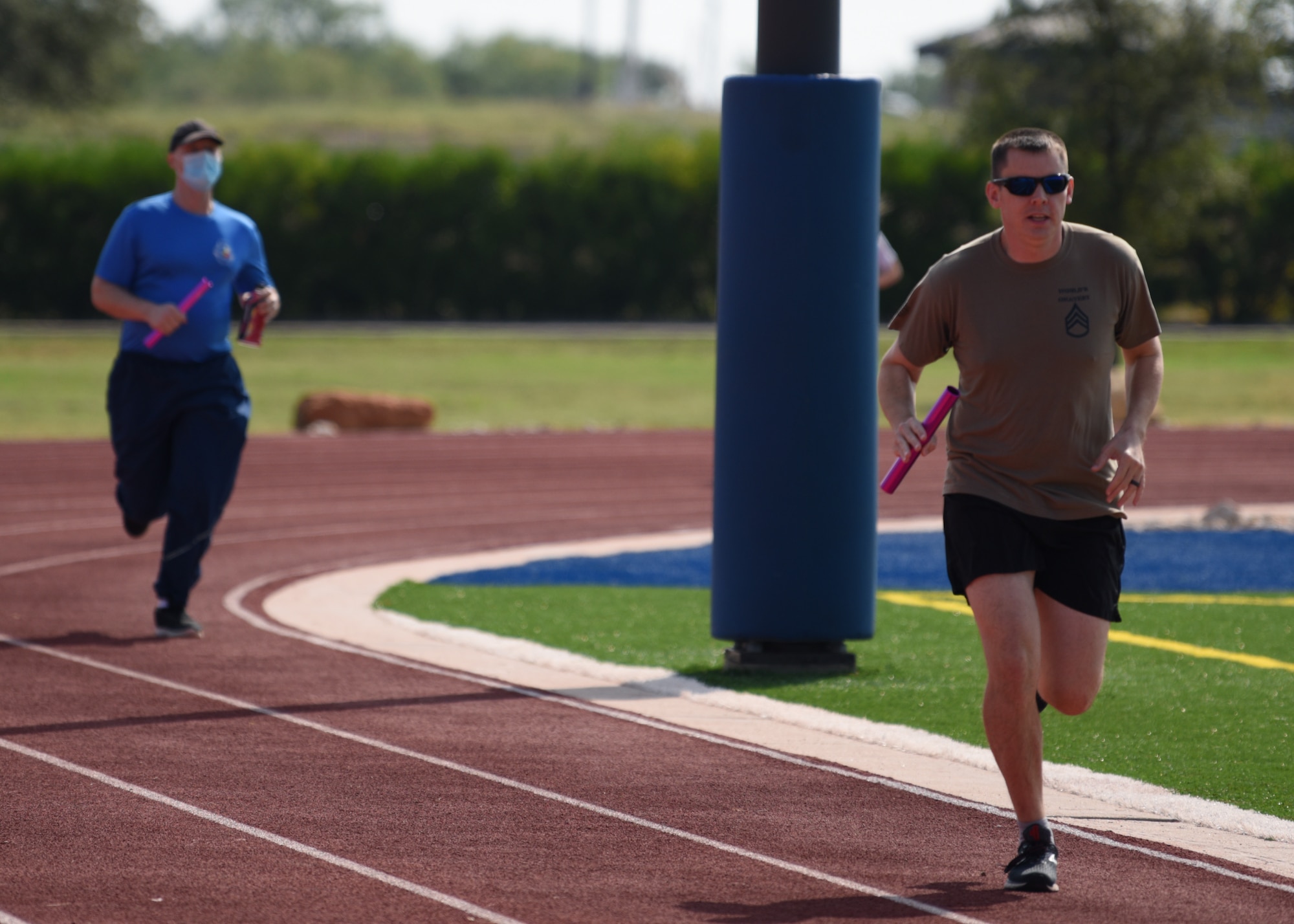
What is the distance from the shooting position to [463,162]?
41438 millimetres

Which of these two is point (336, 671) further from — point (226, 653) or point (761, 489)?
point (761, 489)

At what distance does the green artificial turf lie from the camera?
21.6 feet

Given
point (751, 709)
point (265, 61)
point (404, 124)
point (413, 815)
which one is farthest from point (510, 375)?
point (265, 61)

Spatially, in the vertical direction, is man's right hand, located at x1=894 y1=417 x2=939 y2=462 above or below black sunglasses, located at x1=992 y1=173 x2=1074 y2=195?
below

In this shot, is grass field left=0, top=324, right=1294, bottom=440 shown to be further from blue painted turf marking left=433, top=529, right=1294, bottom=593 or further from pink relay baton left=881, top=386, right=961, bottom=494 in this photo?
pink relay baton left=881, top=386, right=961, bottom=494

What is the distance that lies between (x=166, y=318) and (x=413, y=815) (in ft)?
12.2

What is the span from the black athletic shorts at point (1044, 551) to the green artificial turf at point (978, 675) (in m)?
1.17

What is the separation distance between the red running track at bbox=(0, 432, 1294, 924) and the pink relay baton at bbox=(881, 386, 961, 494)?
1025 millimetres

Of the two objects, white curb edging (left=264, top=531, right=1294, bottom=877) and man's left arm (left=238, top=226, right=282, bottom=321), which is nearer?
white curb edging (left=264, top=531, right=1294, bottom=877)

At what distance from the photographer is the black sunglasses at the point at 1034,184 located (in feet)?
16.8

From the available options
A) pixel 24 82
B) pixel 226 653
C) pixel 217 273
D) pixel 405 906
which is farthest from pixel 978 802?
pixel 24 82

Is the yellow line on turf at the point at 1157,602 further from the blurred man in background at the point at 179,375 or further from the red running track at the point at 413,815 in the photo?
the blurred man in background at the point at 179,375

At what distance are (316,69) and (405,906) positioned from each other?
136 meters

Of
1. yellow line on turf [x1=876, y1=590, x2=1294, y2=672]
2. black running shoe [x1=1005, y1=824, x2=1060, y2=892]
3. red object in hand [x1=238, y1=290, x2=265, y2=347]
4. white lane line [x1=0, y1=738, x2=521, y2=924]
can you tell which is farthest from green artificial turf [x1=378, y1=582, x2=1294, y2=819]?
white lane line [x1=0, y1=738, x2=521, y2=924]
